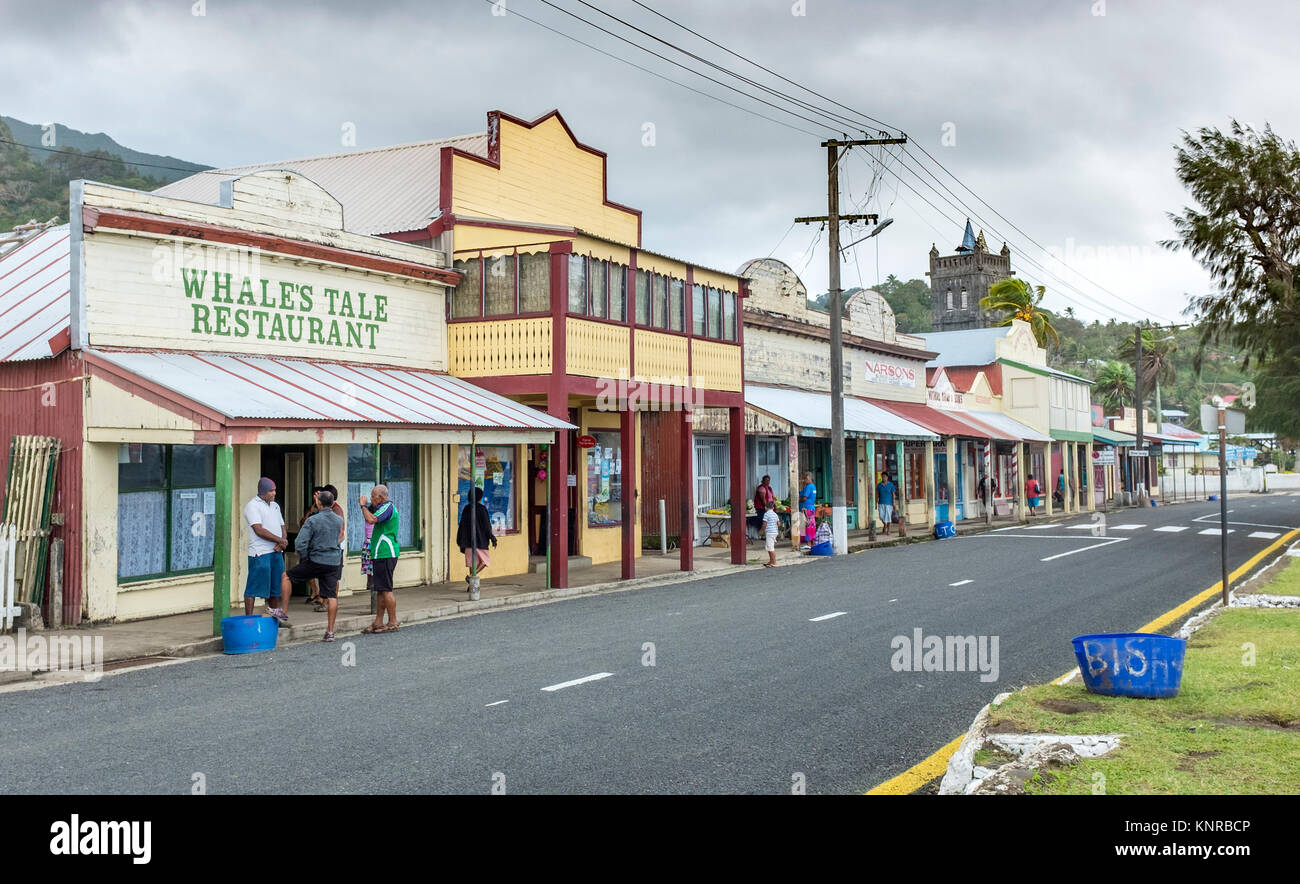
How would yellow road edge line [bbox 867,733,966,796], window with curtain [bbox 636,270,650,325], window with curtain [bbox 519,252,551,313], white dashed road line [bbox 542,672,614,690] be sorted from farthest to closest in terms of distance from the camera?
window with curtain [bbox 636,270,650,325]
window with curtain [bbox 519,252,551,313]
white dashed road line [bbox 542,672,614,690]
yellow road edge line [bbox 867,733,966,796]

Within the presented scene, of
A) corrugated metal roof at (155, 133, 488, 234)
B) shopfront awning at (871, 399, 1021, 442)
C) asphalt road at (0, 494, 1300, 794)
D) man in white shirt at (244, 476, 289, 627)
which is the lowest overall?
asphalt road at (0, 494, 1300, 794)

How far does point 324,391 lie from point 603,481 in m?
8.86

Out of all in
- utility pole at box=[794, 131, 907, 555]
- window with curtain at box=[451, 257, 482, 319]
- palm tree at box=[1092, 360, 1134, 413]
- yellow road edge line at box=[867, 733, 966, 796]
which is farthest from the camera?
palm tree at box=[1092, 360, 1134, 413]

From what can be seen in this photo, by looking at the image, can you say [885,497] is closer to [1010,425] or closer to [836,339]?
[836,339]

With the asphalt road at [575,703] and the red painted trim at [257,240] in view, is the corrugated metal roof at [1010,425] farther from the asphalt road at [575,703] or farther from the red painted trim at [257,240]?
the red painted trim at [257,240]

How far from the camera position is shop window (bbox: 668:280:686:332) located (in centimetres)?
2058

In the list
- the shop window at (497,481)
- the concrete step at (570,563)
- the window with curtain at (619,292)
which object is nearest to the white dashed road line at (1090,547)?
the concrete step at (570,563)

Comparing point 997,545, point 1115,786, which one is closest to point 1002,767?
point 1115,786

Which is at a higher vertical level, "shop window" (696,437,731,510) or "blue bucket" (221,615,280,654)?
"shop window" (696,437,731,510)

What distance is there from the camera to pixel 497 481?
19.7 meters

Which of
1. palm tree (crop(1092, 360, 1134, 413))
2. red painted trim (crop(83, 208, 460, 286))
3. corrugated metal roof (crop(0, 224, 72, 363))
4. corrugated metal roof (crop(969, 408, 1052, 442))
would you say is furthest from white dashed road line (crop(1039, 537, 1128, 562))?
palm tree (crop(1092, 360, 1134, 413))

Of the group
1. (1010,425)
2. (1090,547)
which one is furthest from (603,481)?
(1010,425)

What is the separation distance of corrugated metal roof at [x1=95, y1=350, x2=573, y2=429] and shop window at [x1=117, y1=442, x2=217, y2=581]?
1.19 m

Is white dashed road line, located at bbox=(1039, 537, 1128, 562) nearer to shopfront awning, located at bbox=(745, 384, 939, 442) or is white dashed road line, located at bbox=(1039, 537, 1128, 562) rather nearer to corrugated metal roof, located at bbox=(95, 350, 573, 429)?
shopfront awning, located at bbox=(745, 384, 939, 442)
